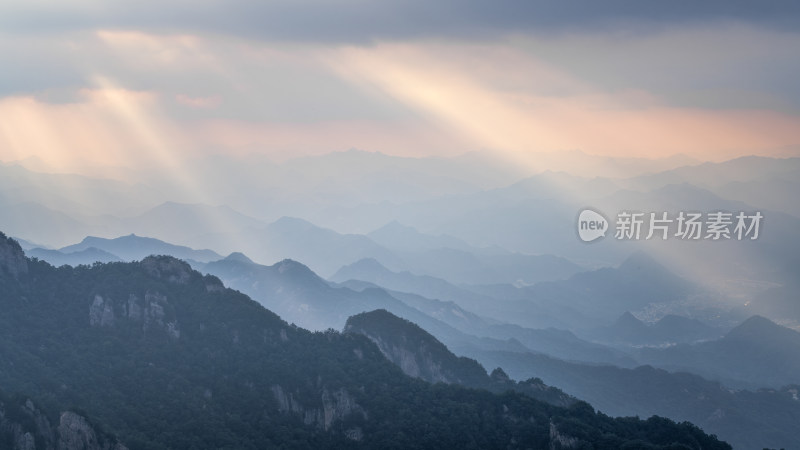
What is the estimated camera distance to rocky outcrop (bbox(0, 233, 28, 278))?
99.6 metres

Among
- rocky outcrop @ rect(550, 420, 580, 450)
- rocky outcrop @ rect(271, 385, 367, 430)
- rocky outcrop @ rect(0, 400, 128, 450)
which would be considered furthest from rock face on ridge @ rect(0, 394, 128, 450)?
rocky outcrop @ rect(550, 420, 580, 450)

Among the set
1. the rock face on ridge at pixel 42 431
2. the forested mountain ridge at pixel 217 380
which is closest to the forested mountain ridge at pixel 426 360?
the forested mountain ridge at pixel 217 380

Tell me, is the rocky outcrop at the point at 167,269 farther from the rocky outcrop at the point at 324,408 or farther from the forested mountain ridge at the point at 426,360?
the forested mountain ridge at the point at 426,360

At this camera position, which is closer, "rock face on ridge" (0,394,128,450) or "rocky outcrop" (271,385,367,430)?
"rock face on ridge" (0,394,128,450)

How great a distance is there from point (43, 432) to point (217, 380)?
22.9 meters

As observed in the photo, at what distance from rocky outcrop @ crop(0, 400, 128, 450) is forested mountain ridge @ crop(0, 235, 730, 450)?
7.22 feet

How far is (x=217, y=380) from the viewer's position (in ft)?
301

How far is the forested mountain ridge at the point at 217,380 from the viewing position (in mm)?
83500

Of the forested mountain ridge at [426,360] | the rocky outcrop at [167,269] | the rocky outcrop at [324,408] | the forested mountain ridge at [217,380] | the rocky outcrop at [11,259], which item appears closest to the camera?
the forested mountain ridge at [217,380]

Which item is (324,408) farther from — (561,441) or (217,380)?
(561,441)

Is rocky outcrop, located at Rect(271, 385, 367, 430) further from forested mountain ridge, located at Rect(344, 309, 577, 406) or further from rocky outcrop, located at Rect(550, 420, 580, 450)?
forested mountain ridge, located at Rect(344, 309, 577, 406)

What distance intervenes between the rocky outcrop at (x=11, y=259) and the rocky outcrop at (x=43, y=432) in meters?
32.3

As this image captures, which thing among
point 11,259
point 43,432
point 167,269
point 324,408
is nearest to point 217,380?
point 324,408

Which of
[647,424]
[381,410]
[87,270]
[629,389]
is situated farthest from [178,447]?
[629,389]
